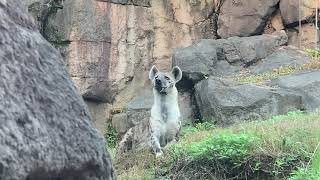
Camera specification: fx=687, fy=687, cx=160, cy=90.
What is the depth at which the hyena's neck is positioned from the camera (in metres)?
11.7

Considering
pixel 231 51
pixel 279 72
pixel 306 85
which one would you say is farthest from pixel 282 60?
pixel 306 85

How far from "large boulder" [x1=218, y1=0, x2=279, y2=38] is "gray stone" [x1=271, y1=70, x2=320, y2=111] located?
9.19 ft

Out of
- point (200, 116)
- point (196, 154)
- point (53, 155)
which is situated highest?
point (53, 155)

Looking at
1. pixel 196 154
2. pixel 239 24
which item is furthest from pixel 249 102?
pixel 196 154

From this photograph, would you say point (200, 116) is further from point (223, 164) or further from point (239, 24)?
point (223, 164)

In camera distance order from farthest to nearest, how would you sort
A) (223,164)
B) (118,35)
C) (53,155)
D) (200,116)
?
(118,35) < (200,116) < (223,164) < (53,155)

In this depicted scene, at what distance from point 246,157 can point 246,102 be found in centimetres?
646

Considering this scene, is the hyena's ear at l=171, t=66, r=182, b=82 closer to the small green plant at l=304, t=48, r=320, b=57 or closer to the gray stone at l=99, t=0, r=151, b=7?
the gray stone at l=99, t=0, r=151, b=7

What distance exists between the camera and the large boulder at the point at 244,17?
18.0 m

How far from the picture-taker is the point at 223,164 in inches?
335

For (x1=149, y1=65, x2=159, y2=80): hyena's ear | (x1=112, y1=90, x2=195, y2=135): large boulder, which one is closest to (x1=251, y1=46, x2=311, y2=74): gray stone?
(x1=112, y1=90, x2=195, y2=135): large boulder

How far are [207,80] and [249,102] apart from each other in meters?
1.30

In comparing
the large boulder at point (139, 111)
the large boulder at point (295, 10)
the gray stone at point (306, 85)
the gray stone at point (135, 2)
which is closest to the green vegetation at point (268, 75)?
the gray stone at point (306, 85)

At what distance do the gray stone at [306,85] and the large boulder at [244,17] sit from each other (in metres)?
2.80
